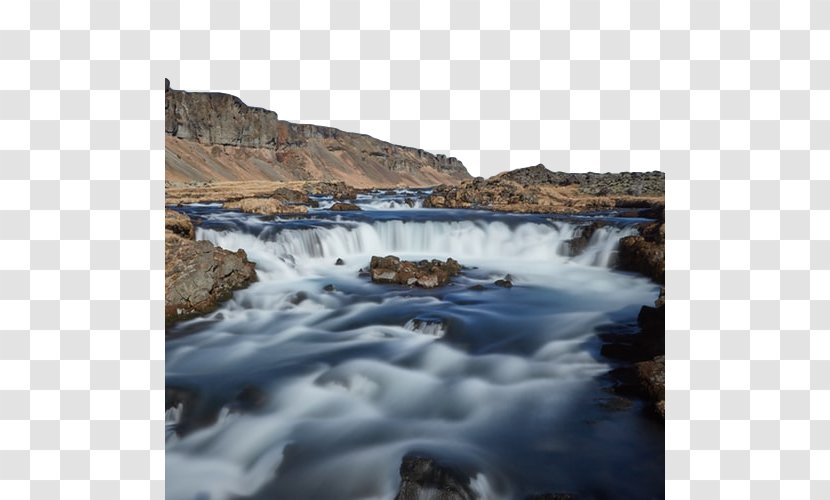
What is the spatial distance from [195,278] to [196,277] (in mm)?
28

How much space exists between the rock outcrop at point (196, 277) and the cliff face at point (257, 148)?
3924 cm

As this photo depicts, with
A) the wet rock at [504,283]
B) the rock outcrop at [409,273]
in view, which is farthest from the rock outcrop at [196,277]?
the wet rock at [504,283]

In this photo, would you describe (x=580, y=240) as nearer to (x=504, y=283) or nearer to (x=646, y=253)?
(x=646, y=253)

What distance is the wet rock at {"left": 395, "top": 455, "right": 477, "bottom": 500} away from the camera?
3385mm

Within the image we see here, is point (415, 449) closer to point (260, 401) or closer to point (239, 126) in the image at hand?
point (260, 401)

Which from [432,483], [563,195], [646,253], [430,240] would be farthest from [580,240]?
[563,195]

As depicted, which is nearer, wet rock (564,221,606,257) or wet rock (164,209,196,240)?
wet rock (164,209,196,240)

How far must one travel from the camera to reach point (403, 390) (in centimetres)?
532

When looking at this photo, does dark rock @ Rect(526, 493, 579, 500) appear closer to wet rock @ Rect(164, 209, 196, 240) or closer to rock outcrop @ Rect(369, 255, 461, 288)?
rock outcrop @ Rect(369, 255, 461, 288)

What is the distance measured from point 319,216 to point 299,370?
39.8 ft

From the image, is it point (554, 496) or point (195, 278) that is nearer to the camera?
point (554, 496)

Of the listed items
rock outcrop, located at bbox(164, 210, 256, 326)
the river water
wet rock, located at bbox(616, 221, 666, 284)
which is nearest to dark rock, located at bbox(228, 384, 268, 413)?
the river water

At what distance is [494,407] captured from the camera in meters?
4.94

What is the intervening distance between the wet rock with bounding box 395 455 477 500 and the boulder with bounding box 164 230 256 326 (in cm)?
462
